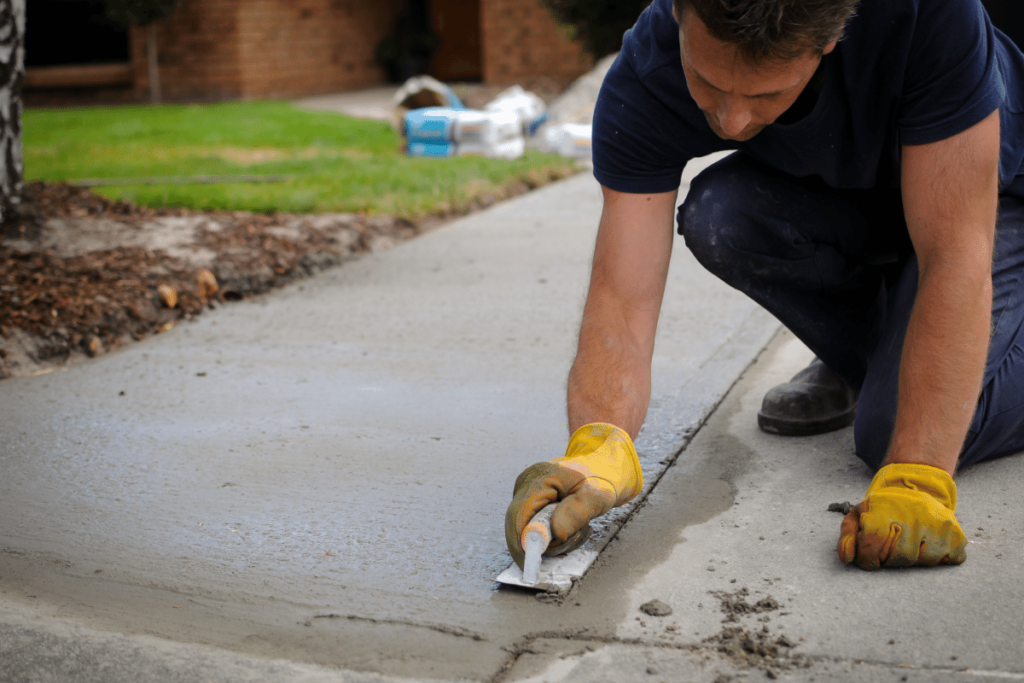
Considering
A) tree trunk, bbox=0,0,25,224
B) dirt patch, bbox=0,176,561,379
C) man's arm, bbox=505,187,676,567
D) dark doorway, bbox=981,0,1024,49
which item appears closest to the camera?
man's arm, bbox=505,187,676,567

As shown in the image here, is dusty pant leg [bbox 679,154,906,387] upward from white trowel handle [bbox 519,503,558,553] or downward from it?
upward

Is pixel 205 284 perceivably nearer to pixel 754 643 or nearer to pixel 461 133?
pixel 754 643

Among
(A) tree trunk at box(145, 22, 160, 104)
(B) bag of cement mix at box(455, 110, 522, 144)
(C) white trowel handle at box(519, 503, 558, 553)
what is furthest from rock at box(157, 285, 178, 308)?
(A) tree trunk at box(145, 22, 160, 104)

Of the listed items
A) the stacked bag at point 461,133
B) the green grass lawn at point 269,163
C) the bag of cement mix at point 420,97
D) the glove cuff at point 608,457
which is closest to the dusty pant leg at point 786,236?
the glove cuff at point 608,457

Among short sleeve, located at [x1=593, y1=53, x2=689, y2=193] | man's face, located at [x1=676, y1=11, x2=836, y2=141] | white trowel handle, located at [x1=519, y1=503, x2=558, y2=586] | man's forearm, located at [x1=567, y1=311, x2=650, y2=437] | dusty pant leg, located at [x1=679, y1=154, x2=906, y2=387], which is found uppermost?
man's face, located at [x1=676, y1=11, x2=836, y2=141]

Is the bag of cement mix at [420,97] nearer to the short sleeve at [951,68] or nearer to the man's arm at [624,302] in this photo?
the man's arm at [624,302]

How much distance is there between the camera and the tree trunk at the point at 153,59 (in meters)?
12.7

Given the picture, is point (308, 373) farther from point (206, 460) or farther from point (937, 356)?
point (937, 356)

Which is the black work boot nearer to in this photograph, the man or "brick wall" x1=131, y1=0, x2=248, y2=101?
the man

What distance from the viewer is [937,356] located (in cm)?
167

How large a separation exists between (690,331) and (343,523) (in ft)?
4.94

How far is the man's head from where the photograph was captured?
143 centimetres

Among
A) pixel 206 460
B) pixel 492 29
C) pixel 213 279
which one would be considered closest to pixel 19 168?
pixel 213 279

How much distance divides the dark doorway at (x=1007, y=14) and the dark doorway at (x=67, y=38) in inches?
522
